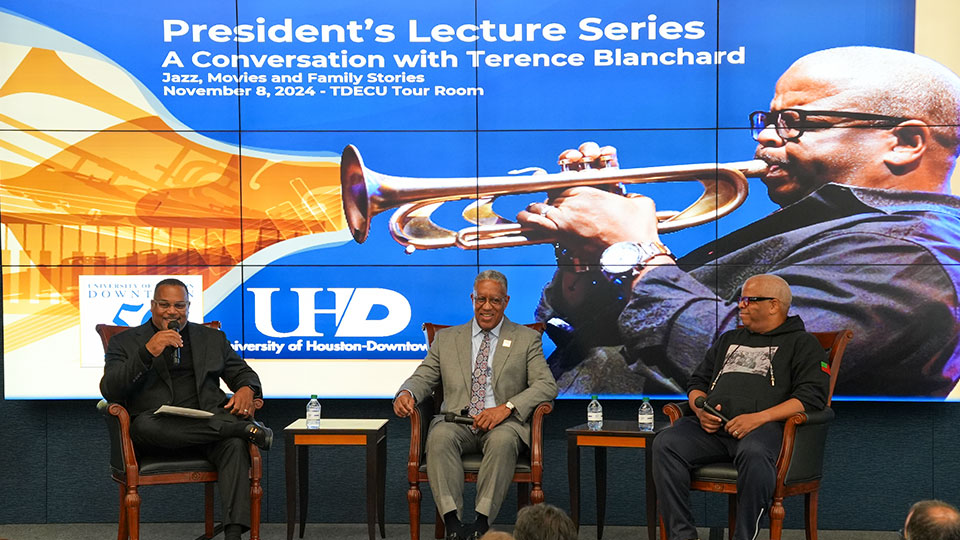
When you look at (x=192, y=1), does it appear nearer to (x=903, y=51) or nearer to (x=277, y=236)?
(x=277, y=236)

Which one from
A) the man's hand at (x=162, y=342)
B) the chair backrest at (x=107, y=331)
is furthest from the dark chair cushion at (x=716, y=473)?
the chair backrest at (x=107, y=331)

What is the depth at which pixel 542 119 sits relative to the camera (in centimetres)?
548

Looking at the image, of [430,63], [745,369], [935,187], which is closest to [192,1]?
[430,63]

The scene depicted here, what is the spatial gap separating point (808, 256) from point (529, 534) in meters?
3.42

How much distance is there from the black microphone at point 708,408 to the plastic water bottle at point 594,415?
20.3 inches

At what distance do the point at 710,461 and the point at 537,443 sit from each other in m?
0.73

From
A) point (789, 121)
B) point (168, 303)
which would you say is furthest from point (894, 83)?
point (168, 303)

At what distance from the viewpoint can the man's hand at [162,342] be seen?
15.0ft

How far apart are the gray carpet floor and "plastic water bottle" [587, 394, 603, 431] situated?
2.22ft

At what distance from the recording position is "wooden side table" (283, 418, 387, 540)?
16.3ft

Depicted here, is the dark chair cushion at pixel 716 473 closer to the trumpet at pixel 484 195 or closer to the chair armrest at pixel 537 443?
A: the chair armrest at pixel 537 443

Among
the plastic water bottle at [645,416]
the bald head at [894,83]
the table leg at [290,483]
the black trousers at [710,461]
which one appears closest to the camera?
the black trousers at [710,461]

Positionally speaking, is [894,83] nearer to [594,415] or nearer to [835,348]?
[835,348]

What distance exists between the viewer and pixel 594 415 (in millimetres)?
5070
